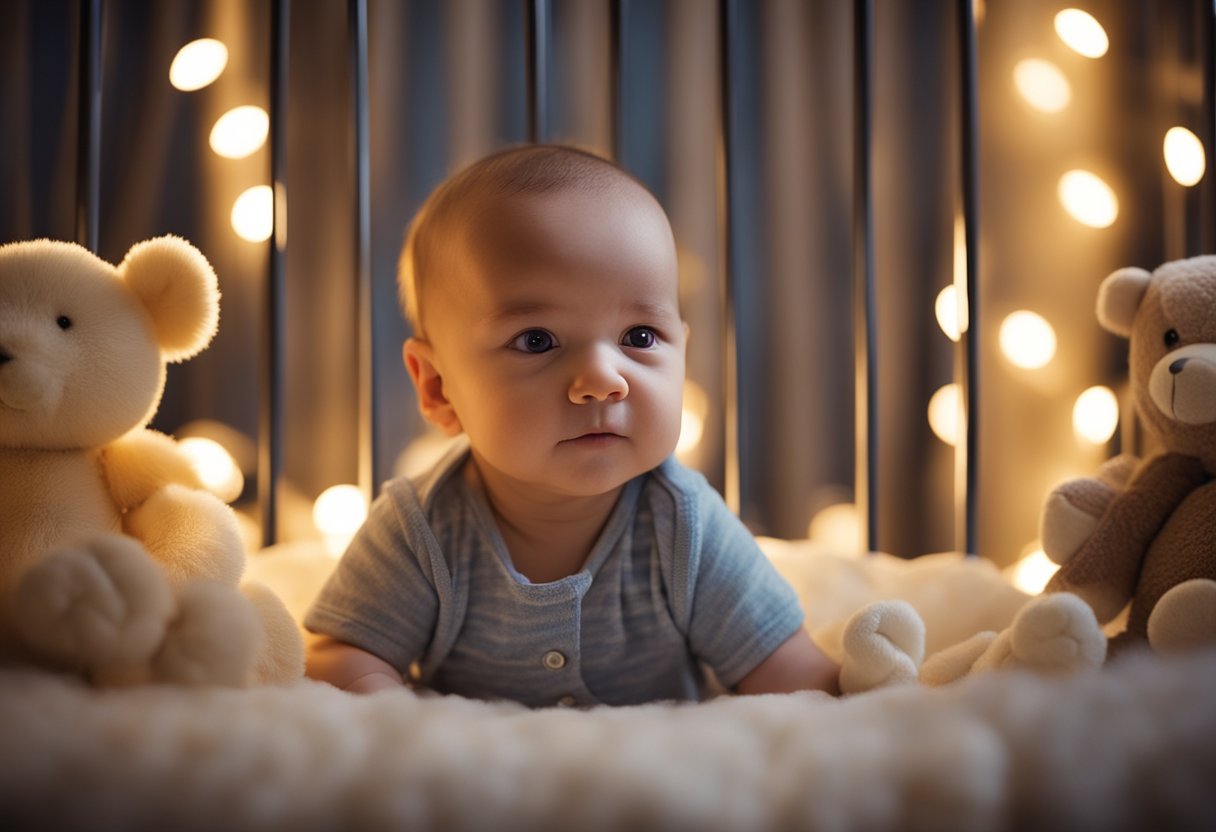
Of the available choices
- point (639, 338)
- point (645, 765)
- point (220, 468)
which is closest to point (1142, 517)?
point (639, 338)

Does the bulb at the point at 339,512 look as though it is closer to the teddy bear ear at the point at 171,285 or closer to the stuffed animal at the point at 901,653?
the teddy bear ear at the point at 171,285

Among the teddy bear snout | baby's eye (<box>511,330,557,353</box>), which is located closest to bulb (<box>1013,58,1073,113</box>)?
the teddy bear snout

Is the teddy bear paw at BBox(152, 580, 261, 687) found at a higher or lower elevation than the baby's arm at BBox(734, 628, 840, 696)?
higher

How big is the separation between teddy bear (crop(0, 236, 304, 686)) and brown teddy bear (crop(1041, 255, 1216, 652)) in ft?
1.97

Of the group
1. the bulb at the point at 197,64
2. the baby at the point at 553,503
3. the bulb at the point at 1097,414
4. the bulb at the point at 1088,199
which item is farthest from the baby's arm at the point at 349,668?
the bulb at the point at 1088,199

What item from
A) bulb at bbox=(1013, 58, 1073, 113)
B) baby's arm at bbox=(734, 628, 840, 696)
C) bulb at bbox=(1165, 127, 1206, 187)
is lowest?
baby's arm at bbox=(734, 628, 840, 696)

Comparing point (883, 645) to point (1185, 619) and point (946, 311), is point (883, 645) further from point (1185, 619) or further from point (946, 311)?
point (946, 311)

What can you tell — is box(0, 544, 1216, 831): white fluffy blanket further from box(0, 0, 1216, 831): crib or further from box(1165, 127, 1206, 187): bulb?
box(1165, 127, 1206, 187): bulb

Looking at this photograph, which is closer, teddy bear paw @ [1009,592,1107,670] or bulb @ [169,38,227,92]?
teddy bear paw @ [1009,592,1107,670]

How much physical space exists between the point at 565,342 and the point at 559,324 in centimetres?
2

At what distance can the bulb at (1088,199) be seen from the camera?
1436 millimetres

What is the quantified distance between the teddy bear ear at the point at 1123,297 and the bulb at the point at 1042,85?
69cm

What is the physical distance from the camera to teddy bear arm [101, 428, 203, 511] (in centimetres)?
74

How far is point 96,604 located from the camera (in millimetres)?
536
